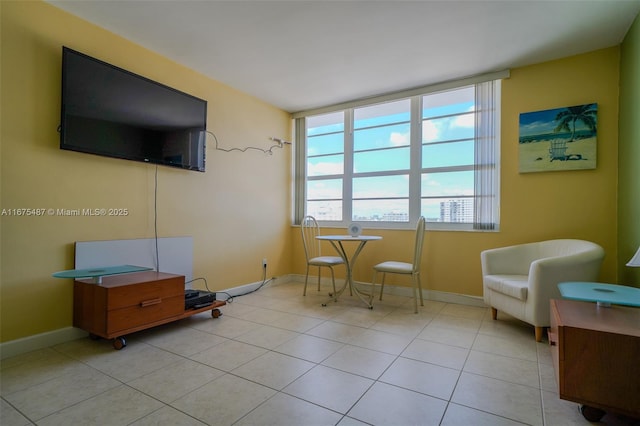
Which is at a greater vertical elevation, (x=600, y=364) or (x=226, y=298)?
(x=600, y=364)

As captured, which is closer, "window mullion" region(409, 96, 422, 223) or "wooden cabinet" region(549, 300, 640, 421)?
"wooden cabinet" region(549, 300, 640, 421)

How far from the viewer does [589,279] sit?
240cm

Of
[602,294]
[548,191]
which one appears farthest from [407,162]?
[602,294]

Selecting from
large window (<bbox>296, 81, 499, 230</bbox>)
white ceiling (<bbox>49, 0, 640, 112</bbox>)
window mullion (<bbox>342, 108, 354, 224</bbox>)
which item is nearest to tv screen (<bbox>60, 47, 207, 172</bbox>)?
white ceiling (<bbox>49, 0, 640, 112</bbox>)

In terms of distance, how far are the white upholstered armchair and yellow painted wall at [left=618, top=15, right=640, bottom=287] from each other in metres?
0.27

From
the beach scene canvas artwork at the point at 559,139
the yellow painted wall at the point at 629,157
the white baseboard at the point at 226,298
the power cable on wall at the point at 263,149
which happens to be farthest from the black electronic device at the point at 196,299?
the yellow painted wall at the point at 629,157

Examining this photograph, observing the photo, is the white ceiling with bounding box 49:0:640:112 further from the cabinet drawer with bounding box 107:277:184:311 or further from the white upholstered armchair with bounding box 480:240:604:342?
the cabinet drawer with bounding box 107:277:184:311

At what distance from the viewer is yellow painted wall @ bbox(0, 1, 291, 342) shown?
6.92ft

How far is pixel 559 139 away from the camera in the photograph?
299 cm

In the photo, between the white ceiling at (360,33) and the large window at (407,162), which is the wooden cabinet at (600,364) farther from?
the white ceiling at (360,33)

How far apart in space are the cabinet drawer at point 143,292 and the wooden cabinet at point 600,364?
8.69 ft

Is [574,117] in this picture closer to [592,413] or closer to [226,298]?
[592,413]

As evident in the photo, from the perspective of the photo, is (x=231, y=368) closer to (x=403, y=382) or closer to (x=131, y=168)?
(x=403, y=382)

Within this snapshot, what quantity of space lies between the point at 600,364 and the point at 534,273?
1045mm
